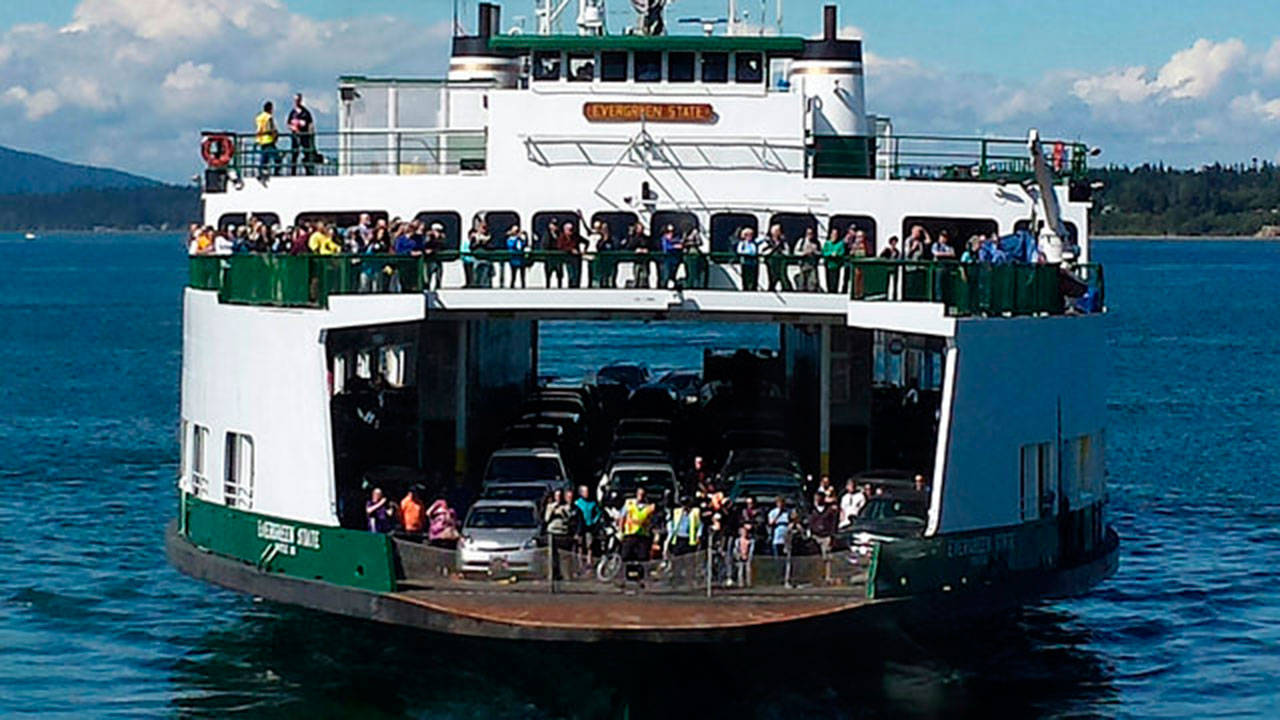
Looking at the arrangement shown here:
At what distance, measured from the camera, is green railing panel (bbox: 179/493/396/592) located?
23109mm

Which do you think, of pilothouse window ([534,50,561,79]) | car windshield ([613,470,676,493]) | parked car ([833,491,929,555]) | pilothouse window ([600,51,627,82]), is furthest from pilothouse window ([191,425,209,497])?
parked car ([833,491,929,555])

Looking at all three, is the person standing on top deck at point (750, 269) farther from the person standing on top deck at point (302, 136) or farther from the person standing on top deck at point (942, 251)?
the person standing on top deck at point (302, 136)

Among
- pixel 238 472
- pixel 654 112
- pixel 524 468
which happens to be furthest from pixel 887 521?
pixel 238 472

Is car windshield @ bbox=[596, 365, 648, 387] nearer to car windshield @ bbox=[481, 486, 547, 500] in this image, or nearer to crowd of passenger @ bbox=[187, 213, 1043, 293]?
car windshield @ bbox=[481, 486, 547, 500]

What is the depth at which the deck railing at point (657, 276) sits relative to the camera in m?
24.1

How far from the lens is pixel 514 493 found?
28.2 metres

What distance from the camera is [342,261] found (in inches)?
963

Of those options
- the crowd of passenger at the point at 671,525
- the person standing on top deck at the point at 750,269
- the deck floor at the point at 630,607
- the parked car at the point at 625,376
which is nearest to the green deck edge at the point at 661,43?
the person standing on top deck at the point at 750,269

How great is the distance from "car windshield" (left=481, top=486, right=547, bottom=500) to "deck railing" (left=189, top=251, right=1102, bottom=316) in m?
3.40

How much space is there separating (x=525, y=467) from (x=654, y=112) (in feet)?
18.1

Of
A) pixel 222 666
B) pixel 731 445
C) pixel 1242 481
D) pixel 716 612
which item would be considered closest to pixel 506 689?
pixel 716 612

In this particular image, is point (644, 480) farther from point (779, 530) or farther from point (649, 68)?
point (779, 530)

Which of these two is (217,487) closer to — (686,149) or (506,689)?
(506,689)

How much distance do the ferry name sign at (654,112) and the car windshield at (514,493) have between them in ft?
17.2
